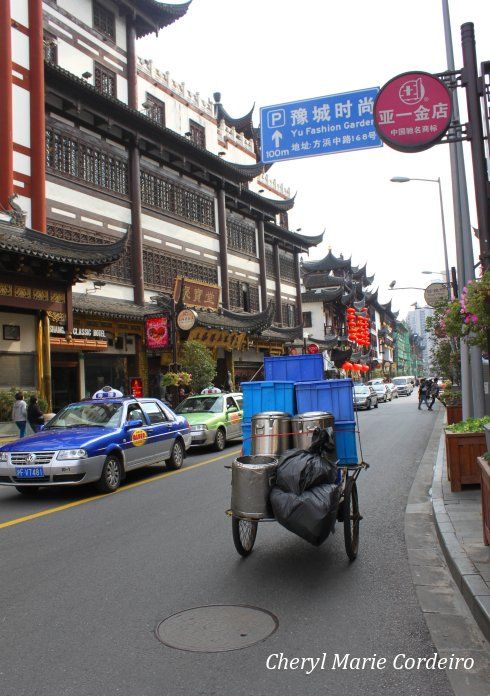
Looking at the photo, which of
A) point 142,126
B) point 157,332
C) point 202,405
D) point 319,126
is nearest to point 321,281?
point 142,126

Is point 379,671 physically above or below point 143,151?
below

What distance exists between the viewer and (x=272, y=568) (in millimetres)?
5395

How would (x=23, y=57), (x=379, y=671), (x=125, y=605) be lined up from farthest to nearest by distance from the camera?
(x=23, y=57), (x=125, y=605), (x=379, y=671)

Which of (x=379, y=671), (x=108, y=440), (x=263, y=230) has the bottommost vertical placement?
(x=379, y=671)

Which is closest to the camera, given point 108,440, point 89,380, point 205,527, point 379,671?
point 379,671

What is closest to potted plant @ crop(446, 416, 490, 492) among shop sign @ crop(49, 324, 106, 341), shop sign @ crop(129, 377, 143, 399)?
shop sign @ crop(49, 324, 106, 341)

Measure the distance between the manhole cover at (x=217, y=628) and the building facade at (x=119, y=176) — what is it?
54.4 ft

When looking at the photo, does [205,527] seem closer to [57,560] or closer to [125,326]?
[57,560]

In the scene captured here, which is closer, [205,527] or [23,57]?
[205,527]

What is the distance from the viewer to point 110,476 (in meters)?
9.48

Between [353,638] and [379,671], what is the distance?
0.42 meters

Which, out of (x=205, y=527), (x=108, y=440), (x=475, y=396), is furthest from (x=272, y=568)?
(x=475, y=396)

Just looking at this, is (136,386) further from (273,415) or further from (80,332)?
(273,415)

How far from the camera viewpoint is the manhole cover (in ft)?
12.5
